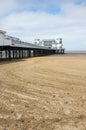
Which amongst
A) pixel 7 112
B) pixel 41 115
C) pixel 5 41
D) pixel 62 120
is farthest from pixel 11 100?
pixel 5 41

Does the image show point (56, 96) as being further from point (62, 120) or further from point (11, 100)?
point (62, 120)

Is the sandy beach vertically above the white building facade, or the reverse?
the white building facade

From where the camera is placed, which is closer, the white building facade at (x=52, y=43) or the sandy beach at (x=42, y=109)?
the sandy beach at (x=42, y=109)

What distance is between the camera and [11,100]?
29.0ft

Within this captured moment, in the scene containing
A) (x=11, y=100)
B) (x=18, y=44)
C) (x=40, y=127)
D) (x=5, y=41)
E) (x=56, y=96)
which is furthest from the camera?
(x=18, y=44)

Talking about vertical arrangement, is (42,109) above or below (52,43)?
below

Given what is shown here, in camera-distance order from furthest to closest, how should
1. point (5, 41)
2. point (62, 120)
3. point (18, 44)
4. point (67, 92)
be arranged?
point (18, 44) → point (5, 41) → point (67, 92) → point (62, 120)

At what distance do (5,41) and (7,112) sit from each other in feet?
88.5

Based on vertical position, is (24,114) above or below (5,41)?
below

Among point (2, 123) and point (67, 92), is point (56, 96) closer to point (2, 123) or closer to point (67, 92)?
point (67, 92)

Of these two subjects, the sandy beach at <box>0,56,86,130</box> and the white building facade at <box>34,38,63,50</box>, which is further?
the white building facade at <box>34,38,63,50</box>

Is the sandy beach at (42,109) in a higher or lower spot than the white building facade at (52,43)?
lower

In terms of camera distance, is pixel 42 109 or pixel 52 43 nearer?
pixel 42 109

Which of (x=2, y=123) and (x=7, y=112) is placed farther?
(x=7, y=112)
